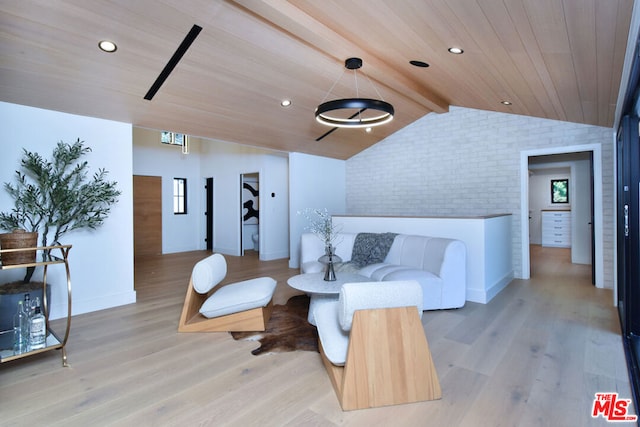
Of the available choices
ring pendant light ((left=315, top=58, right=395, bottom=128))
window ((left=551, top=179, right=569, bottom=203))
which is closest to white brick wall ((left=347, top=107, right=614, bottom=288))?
ring pendant light ((left=315, top=58, right=395, bottom=128))

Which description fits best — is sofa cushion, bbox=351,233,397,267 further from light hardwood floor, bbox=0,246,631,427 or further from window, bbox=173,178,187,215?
window, bbox=173,178,187,215

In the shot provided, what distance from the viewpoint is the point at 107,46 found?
281 centimetres

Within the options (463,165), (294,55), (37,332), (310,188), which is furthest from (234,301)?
(463,165)

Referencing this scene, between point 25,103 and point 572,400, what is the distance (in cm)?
524

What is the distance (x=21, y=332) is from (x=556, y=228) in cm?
1037

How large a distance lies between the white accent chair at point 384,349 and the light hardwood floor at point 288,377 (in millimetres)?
85

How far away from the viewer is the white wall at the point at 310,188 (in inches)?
253

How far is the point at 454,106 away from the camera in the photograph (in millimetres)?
5918

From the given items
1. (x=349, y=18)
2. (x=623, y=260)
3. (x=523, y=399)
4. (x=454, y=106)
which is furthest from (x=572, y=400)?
(x=454, y=106)

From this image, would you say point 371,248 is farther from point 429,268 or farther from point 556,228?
point 556,228

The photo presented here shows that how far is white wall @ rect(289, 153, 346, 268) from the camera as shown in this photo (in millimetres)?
6422

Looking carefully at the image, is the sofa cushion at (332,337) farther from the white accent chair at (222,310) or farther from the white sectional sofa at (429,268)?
the white sectional sofa at (429,268)

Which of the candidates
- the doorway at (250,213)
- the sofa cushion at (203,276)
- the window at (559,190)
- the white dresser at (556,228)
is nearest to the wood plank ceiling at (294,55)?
the sofa cushion at (203,276)

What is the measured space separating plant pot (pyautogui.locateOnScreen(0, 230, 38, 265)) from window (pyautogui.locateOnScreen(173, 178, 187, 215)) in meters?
6.19
